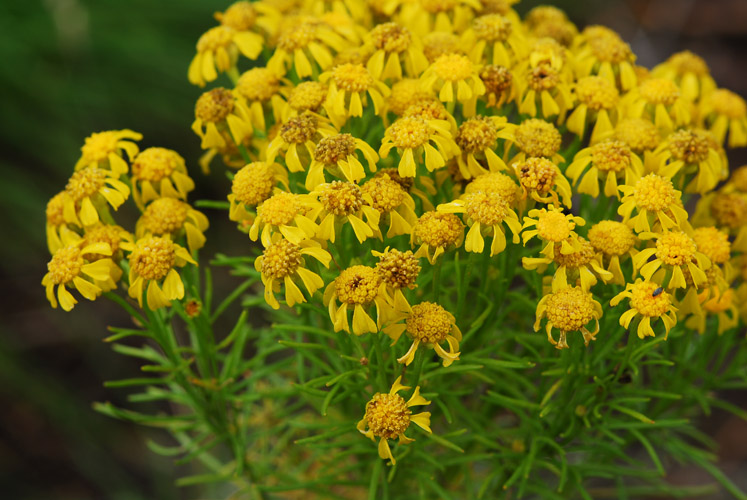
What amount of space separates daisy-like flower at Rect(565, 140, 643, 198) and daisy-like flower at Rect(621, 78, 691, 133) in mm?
152

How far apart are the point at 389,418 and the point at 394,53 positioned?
0.63 m

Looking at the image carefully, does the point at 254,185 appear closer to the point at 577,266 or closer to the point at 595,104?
the point at 577,266

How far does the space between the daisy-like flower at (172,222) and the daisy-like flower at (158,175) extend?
1.5 inches

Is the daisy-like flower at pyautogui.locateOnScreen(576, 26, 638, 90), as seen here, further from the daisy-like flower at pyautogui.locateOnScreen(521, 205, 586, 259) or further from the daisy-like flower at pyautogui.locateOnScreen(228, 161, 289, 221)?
the daisy-like flower at pyautogui.locateOnScreen(228, 161, 289, 221)

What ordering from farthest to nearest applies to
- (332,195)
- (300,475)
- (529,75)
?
(300,475)
(529,75)
(332,195)

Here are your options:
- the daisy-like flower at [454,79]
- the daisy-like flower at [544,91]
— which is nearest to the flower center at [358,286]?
the daisy-like flower at [454,79]

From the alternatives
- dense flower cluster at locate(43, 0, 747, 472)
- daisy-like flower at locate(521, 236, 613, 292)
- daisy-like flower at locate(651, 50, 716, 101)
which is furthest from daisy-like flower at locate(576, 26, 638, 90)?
daisy-like flower at locate(521, 236, 613, 292)

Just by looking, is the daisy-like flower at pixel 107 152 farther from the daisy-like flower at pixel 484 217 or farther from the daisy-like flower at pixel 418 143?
the daisy-like flower at pixel 484 217

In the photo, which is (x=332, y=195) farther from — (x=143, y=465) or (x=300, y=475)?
(x=143, y=465)

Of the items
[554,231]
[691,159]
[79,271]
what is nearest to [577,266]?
[554,231]

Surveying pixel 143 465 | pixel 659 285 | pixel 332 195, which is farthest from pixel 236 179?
pixel 143 465

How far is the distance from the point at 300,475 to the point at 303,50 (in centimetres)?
100

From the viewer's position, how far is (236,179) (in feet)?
3.75

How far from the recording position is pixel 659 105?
1309 millimetres
